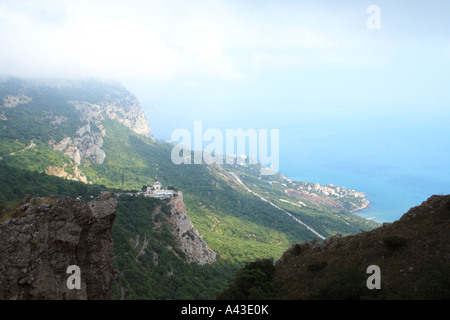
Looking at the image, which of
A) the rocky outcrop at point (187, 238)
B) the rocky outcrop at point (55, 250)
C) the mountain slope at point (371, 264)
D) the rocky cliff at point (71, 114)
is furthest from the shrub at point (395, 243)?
the rocky cliff at point (71, 114)

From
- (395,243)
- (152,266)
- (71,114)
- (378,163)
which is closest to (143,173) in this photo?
(71,114)

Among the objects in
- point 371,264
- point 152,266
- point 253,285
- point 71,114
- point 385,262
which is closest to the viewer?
point 385,262

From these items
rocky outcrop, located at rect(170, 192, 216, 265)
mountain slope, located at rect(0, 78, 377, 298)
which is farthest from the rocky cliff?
rocky outcrop, located at rect(170, 192, 216, 265)

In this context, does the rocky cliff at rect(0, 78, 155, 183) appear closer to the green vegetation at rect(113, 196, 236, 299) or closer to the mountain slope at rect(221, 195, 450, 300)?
the green vegetation at rect(113, 196, 236, 299)

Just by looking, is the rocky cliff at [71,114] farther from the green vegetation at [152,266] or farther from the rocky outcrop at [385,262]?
the rocky outcrop at [385,262]

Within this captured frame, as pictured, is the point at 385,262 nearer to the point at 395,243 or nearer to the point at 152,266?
the point at 395,243
